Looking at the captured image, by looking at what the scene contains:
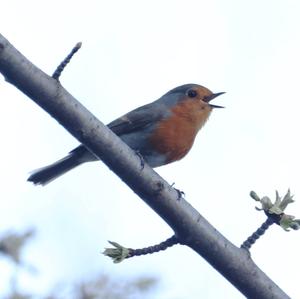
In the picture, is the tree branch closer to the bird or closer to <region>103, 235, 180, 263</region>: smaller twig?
<region>103, 235, 180, 263</region>: smaller twig

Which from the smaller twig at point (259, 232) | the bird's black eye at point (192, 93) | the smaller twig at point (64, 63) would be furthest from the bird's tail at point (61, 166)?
the smaller twig at point (64, 63)

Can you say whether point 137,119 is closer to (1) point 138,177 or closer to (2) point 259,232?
(2) point 259,232

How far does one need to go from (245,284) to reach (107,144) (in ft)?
3.30

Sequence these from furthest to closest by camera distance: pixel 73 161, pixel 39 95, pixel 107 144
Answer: pixel 73 161, pixel 107 144, pixel 39 95

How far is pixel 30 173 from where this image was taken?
22.2ft

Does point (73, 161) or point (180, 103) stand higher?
point (180, 103)

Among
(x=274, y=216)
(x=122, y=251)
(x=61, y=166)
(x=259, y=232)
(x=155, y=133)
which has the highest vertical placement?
(x=155, y=133)

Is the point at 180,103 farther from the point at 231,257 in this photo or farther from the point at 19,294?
the point at 231,257

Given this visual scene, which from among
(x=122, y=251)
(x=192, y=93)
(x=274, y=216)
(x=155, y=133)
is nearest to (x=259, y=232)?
(x=274, y=216)

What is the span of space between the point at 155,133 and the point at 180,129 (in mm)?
388

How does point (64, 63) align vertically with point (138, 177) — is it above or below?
above

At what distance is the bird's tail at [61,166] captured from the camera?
267 inches

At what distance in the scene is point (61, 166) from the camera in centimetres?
717

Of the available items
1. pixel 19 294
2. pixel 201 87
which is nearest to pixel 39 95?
pixel 19 294
